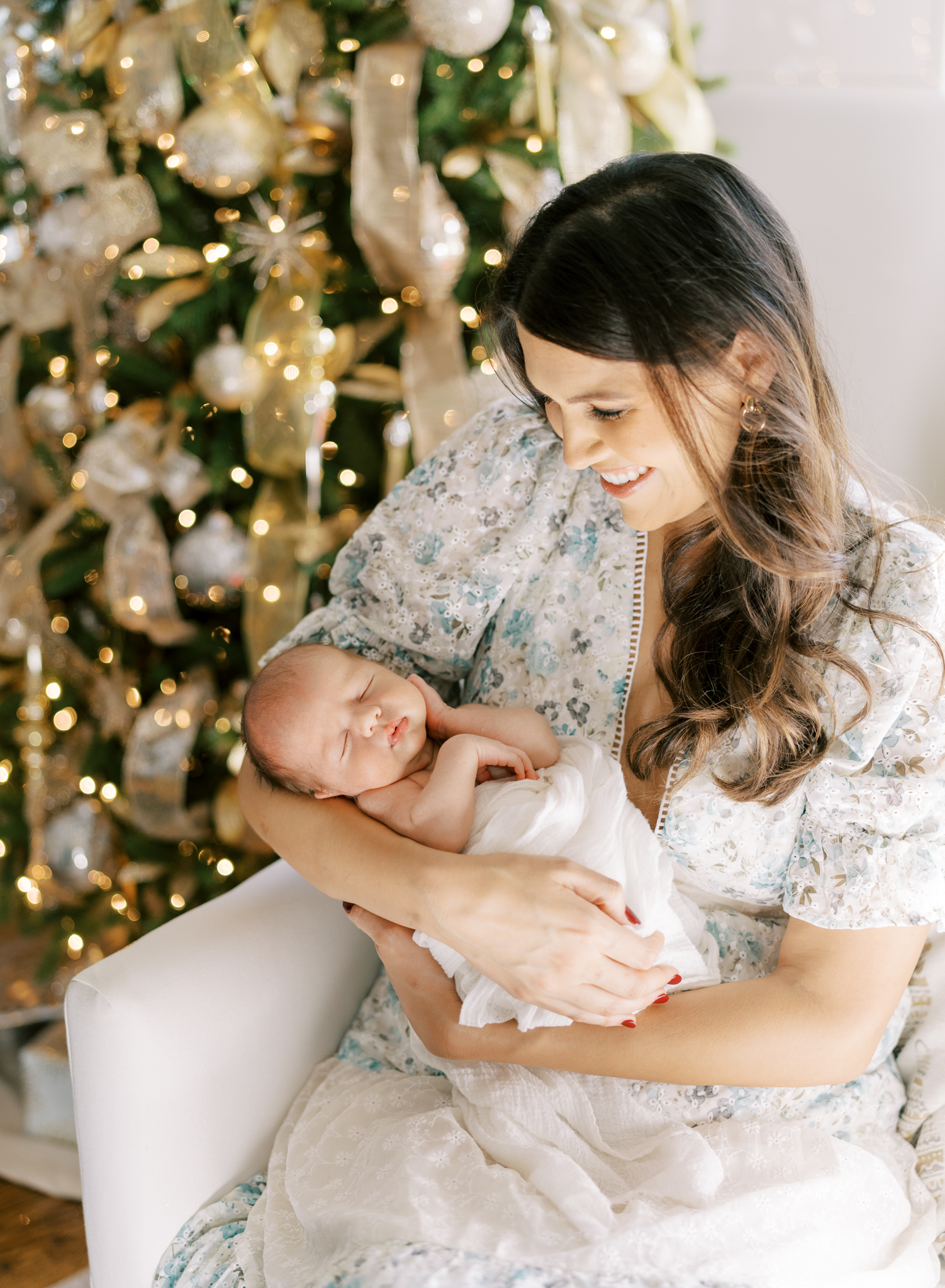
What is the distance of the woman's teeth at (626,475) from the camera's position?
1.07 metres

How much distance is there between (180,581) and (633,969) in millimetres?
1253

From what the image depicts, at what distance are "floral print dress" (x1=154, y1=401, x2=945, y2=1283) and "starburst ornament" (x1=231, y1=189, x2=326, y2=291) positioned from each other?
0.62m

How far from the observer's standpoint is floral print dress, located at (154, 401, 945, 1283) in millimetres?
1062

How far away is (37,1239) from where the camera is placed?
1811 mm

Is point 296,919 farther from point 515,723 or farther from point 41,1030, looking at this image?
point 41,1030

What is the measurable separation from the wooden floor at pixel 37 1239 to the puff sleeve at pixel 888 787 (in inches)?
57.8

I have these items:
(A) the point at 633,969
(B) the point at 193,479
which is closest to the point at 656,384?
(A) the point at 633,969

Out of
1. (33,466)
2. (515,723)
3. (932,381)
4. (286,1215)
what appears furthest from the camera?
(33,466)

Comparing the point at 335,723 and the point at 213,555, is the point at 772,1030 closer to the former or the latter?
the point at 335,723

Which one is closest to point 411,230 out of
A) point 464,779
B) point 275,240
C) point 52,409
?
point 275,240

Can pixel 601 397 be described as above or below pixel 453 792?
above

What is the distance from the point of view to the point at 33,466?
214cm

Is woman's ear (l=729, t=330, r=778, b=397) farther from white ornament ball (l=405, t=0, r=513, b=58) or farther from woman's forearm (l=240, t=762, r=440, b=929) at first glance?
white ornament ball (l=405, t=0, r=513, b=58)

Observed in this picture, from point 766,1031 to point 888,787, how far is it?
28cm
